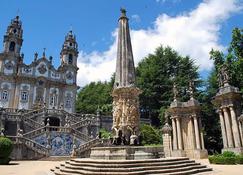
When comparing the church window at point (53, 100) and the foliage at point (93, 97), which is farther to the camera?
the foliage at point (93, 97)

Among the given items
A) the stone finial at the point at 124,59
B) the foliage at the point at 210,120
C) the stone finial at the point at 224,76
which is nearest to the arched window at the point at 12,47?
the stone finial at the point at 124,59

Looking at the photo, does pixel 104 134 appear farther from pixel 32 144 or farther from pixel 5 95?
pixel 5 95

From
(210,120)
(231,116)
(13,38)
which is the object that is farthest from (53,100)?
(231,116)

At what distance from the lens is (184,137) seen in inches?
825

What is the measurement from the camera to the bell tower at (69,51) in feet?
150

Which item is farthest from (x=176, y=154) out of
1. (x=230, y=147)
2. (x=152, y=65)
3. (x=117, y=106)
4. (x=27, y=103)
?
(x=27, y=103)

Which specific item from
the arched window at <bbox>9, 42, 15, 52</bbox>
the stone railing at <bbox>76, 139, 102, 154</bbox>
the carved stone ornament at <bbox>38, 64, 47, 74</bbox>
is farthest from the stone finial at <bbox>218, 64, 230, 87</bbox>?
the arched window at <bbox>9, 42, 15, 52</bbox>

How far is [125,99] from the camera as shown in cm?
1411

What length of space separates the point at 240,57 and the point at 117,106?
47.3 ft

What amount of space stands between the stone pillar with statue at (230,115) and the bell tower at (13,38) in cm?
3606

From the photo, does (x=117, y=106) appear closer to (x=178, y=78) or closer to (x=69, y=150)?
(x=69, y=150)

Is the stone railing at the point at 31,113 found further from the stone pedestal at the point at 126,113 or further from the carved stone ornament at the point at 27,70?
the stone pedestal at the point at 126,113

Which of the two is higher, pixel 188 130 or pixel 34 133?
pixel 34 133

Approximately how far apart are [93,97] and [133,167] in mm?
48628
